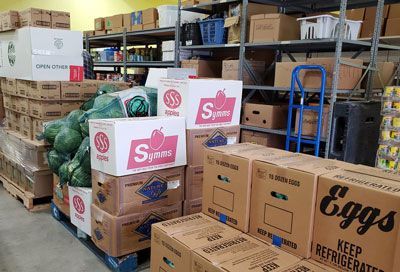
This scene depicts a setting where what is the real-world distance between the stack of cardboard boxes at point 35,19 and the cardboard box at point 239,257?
3141 mm

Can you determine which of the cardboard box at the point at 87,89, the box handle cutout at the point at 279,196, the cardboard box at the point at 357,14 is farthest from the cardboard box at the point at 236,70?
the box handle cutout at the point at 279,196

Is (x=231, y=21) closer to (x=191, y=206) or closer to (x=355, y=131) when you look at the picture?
(x=355, y=131)

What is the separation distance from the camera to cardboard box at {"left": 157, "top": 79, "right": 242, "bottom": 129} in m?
2.29

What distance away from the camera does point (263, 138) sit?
372 cm

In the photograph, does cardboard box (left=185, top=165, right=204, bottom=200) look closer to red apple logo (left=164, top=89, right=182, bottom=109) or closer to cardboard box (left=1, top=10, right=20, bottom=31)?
red apple logo (left=164, top=89, right=182, bottom=109)

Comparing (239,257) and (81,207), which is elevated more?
(239,257)

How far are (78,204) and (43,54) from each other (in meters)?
1.76

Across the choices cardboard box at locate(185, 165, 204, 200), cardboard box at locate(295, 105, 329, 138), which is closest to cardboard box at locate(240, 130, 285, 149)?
cardboard box at locate(295, 105, 329, 138)

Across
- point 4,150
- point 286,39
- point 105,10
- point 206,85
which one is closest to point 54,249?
point 206,85

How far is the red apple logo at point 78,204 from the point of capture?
2.49 m

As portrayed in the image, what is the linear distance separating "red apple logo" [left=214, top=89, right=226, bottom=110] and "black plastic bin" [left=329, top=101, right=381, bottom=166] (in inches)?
44.1

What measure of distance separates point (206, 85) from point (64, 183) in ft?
4.58

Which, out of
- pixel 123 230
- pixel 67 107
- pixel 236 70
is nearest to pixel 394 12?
pixel 236 70

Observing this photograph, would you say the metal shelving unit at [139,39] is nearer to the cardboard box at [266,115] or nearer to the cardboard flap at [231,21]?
the cardboard flap at [231,21]
